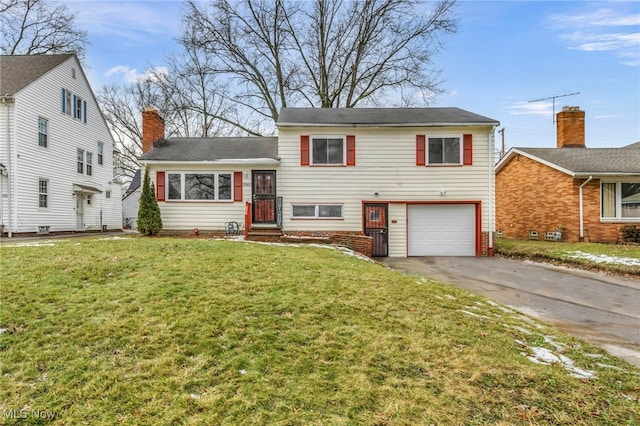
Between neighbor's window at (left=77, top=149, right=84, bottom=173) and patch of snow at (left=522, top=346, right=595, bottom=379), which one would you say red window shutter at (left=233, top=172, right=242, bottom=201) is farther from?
patch of snow at (left=522, top=346, right=595, bottom=379)

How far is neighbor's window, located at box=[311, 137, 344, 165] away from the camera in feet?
45.3

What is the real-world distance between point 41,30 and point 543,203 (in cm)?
3367

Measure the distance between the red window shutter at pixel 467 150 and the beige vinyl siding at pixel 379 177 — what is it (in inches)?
6.7

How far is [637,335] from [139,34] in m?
16.3

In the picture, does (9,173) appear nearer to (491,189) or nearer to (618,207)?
(491,189)

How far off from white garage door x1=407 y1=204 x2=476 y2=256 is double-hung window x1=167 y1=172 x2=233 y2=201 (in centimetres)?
768

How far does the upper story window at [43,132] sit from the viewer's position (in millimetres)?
15294

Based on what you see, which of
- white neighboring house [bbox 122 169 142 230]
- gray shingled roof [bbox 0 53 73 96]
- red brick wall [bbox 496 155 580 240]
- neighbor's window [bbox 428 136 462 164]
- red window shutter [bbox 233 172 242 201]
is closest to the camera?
neighbor's window [bbox 428 136 462 164]

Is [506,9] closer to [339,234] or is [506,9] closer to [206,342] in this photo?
[339,234]

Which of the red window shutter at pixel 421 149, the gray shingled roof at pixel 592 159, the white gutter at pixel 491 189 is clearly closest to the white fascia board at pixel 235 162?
the red window shutter at pixel 421 149

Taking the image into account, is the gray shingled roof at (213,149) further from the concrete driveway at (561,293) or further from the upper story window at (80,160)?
the concrete driveway at (561,293)

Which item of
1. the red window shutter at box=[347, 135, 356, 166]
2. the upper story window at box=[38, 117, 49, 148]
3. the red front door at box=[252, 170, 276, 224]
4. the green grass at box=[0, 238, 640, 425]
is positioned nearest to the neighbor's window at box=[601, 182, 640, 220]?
the red window shutter at box=[347, 135, 356, 166]

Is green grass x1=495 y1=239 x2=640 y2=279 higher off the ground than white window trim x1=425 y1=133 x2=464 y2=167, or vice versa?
white window trim x1=425 y1=133 x2=464 y2=167

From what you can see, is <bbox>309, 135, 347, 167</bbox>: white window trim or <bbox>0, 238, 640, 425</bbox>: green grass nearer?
<bbox>0, 238, 640, 425</bbox>: green grass
